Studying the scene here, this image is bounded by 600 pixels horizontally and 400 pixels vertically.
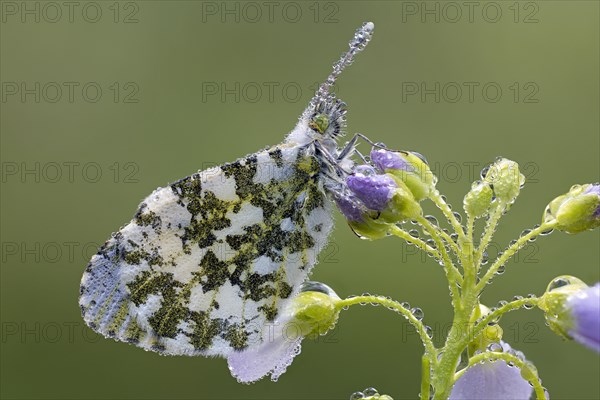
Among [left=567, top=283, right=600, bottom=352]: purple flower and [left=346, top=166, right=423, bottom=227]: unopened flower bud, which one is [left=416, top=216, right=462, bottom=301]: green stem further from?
[left=567, top=283, right=600, bottom=352]: purple flower

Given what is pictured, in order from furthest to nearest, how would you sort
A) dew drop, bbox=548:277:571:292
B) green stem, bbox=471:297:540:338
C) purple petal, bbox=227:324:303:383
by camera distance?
purple petal, bbox=227:324:303:383
dew drop, bbox=548:277:571:292
green stem, bbox=471:297:540:338

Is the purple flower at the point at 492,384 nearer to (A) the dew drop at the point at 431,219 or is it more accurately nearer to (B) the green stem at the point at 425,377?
(B) the green stem at the point at 425,377

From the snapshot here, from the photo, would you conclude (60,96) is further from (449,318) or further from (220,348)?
(220,348)

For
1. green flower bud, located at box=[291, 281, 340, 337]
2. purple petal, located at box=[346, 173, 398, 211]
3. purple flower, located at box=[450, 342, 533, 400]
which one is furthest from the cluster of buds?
purple flower, located at box=[450, 342, 533, 400]

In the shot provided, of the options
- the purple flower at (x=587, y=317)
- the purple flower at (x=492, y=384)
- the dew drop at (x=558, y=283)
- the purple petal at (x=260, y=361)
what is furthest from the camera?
the purple petal at (x=260, y=361)

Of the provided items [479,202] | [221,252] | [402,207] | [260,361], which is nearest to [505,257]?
[479,202]

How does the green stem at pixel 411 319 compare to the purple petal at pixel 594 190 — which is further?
the purple petal at pixel 594 190

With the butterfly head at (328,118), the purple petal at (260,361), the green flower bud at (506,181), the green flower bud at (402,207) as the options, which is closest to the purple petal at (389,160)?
the green flower bud at (402,207)

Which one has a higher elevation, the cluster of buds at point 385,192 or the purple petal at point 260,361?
the cluster of buds at point 385,192

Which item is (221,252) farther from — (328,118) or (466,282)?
(466,282)
